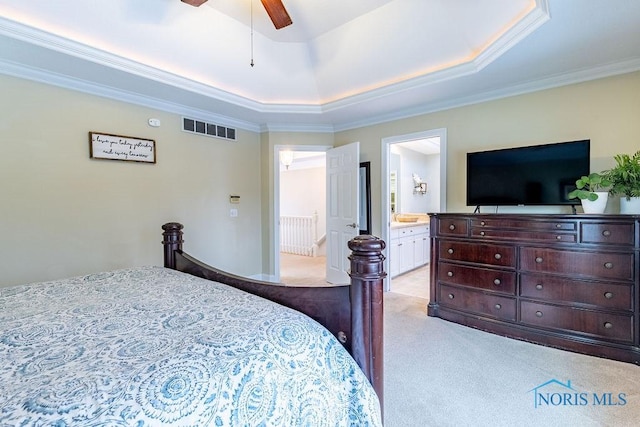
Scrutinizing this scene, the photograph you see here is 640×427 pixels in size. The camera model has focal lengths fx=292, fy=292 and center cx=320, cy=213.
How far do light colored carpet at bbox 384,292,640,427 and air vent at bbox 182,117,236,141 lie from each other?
326 cm

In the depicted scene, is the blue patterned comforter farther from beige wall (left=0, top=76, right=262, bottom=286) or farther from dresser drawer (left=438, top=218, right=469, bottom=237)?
dresser drawer (left=438, top=218, right=469, bottom=237)

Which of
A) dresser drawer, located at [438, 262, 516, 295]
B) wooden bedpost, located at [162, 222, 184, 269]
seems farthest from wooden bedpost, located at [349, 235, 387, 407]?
dresser drawer, located at [438, 262, 516, 295]

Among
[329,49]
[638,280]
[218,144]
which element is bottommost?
[638,280]

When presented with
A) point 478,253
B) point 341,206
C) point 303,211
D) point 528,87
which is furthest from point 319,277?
point 528,87

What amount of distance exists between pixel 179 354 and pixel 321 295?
1.80ft

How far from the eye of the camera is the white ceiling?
7.06ft

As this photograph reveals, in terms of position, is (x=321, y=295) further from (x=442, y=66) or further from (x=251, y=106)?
(x=251, y=106)

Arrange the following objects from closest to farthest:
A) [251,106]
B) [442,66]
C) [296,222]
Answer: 1. [442,66]
2. [251,106]
3. [296,222]

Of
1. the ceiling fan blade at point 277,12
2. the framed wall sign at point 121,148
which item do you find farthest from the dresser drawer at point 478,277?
the framed wall sign at point 121,148

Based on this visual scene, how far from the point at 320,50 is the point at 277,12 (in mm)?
1192

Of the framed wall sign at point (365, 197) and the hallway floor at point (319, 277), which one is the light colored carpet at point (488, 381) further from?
the framed wall sign at point (365, 197)

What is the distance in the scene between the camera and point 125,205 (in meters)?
3.12

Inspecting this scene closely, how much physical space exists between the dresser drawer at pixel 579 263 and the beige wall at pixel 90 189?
354 cm

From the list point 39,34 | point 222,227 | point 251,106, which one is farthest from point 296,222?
point 39,34
